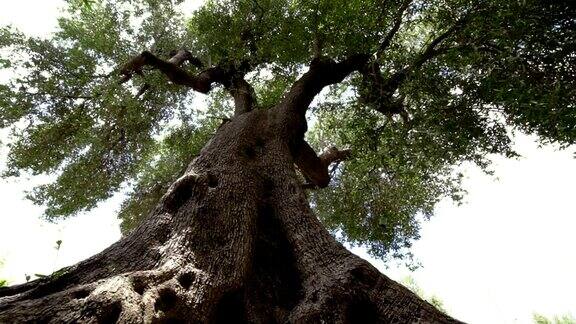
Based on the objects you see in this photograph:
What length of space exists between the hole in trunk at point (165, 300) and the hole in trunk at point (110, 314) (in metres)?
0.32

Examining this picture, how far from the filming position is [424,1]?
9281mm

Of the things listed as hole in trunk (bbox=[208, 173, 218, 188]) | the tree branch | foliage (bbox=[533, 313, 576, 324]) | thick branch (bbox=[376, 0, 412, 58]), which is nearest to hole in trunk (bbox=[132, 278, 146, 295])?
hole in trunk (bbox=[208, 173, 218, 188])

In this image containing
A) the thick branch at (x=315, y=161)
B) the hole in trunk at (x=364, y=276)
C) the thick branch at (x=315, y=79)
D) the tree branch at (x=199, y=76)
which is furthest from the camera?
the tree branch at (x=199, y=76)

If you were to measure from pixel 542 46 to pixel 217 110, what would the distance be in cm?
1106

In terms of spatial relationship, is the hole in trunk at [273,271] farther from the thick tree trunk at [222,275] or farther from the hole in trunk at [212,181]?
the hole in trunk at [212,181]

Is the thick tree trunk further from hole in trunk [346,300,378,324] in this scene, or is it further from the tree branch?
the tree branch

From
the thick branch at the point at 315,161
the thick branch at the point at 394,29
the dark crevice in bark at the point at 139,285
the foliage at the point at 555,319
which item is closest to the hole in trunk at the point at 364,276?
the dark crevice in bark at the point at 139,285

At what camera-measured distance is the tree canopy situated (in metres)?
6.68

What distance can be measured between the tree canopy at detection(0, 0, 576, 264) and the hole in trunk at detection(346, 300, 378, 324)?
14.2ft

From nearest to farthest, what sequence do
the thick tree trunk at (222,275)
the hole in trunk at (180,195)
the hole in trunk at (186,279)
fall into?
the thick tree trunk at (222,275)
the hole in trunk at (186,279)
the hole in trunk at (180,195)

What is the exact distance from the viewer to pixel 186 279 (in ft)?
11.6

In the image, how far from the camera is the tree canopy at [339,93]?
6684 mm

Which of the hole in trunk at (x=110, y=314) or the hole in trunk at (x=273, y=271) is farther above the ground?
the hole in trunk at (x=273, y=271)

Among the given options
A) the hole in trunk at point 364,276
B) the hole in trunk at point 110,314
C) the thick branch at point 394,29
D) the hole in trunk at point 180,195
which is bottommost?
the hole in trunk at point 110,314
